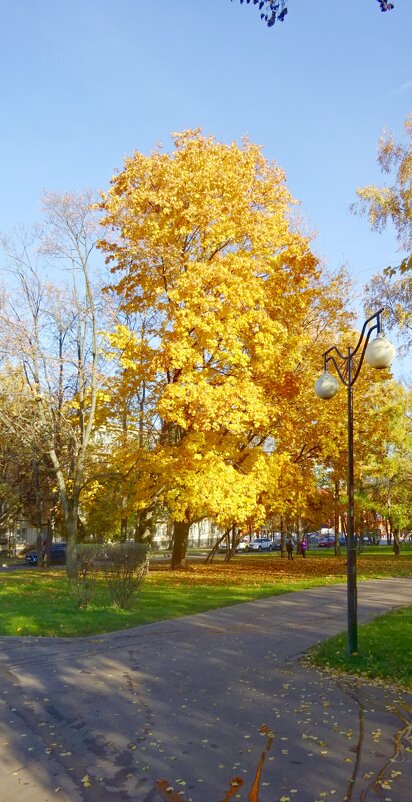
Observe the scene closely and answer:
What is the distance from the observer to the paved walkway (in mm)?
4480

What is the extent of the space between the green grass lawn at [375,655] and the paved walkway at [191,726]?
421mm

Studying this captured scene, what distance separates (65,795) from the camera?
4363 millimetres

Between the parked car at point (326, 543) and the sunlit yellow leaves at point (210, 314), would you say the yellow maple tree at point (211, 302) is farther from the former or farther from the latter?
the parked car at point (326, 543)

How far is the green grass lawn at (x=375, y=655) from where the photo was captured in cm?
770

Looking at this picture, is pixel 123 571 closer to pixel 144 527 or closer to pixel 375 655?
pixel 375 655

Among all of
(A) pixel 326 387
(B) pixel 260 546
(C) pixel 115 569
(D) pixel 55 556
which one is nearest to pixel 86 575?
(C) pixel 115 569

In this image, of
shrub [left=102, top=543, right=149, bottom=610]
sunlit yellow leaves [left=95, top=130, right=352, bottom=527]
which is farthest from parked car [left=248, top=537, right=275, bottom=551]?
shrub [left=102, top=543, right=149, bottom=610]

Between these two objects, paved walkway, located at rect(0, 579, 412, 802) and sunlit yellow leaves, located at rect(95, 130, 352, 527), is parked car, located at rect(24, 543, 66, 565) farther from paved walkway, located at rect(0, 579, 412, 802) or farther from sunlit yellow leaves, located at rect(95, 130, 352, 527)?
paved walkway, located at rect(0, 579, 412, 802)

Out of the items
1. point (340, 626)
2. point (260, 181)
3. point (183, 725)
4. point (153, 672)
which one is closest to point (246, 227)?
point (260, 181)

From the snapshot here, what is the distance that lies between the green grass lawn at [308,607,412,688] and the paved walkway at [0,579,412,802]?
0.42 meters

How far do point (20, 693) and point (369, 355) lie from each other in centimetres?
586

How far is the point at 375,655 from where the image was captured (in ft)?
27.9

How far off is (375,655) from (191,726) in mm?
3766

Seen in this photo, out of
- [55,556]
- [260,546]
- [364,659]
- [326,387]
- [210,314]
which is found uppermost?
[210,314]
